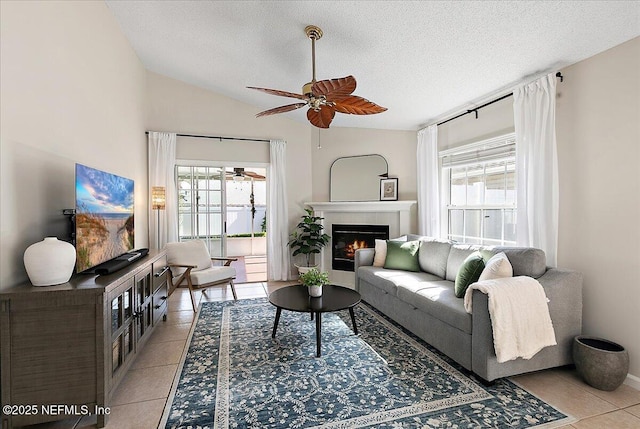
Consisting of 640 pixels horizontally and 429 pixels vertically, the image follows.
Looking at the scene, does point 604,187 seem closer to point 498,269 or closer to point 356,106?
point 498,269

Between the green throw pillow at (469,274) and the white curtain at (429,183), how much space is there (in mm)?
1809

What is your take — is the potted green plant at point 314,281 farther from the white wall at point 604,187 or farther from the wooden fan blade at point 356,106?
the white wall at point 604,187

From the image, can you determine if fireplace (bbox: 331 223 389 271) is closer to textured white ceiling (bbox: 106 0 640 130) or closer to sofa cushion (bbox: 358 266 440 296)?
sofa cushion (bbox: 358 266 440 296)

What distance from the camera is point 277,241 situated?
5.30 m

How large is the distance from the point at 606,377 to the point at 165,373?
3.23 metres

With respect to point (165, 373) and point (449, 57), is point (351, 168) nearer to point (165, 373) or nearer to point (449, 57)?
point (449, 57)

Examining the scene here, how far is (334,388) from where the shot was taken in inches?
85.7

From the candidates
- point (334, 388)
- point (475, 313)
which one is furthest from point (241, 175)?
point (475, 313)

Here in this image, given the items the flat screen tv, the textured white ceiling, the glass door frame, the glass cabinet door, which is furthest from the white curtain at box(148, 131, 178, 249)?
the glass cabinet door

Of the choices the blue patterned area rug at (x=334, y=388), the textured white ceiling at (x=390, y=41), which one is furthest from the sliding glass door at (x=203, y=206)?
the blue patterned area rug at (x=334, y=388)

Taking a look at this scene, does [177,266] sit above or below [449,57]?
below

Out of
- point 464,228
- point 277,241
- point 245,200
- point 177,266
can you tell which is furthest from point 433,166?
point 245,200

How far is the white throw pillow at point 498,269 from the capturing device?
251 centimetres

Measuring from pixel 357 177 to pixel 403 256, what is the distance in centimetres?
188
